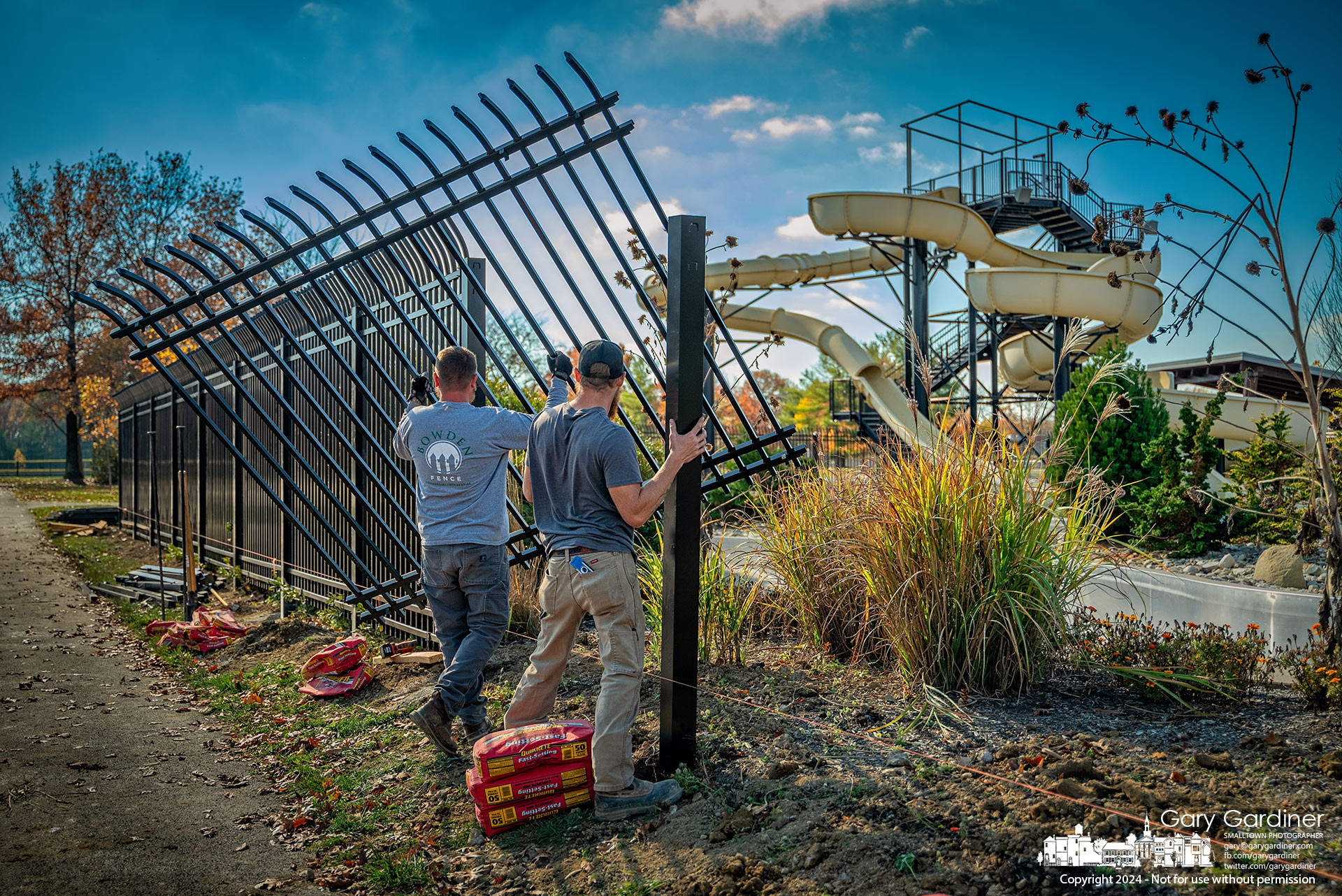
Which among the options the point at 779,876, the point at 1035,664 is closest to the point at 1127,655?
the point at 1035,664

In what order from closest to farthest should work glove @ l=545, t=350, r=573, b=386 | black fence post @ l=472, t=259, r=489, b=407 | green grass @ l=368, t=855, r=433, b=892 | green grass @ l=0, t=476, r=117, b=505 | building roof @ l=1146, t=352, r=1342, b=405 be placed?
1. green grass @ l=368, t=855, r=433, b=892
2. work glove @ l=545, t=350, r=573, b=386
3. black fence post @ l=472, t=259, r=489, b=407
4. building roof @ l=1146, t=352, r=1342, b=405
5. green grass @ l=0, t=476, r=117, b=505

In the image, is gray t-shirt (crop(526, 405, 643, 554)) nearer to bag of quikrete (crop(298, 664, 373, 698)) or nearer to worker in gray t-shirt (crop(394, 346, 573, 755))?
worker in gray t-shirt (crop(394, 346, 573, 755))

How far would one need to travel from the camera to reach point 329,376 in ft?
25.1

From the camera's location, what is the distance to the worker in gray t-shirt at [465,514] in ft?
13.5

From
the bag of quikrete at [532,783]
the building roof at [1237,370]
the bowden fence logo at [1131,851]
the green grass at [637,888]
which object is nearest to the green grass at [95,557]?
the bag of quikrete at [532,783]

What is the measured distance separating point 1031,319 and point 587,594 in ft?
65.8

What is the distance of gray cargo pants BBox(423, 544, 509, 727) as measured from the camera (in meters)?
4.00

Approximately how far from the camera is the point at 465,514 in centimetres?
412

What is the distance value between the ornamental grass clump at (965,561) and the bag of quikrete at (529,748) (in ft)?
5.31

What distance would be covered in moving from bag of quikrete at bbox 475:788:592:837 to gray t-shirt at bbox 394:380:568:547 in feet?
4.21

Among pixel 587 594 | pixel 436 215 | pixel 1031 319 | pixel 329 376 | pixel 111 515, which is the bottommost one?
pixel 111 515

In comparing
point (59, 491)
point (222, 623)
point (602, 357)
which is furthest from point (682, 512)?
point (59, 491)

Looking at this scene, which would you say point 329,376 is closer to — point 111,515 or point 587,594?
point 587,594

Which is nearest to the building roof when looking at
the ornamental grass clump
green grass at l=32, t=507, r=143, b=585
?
the ornamental grass clump
